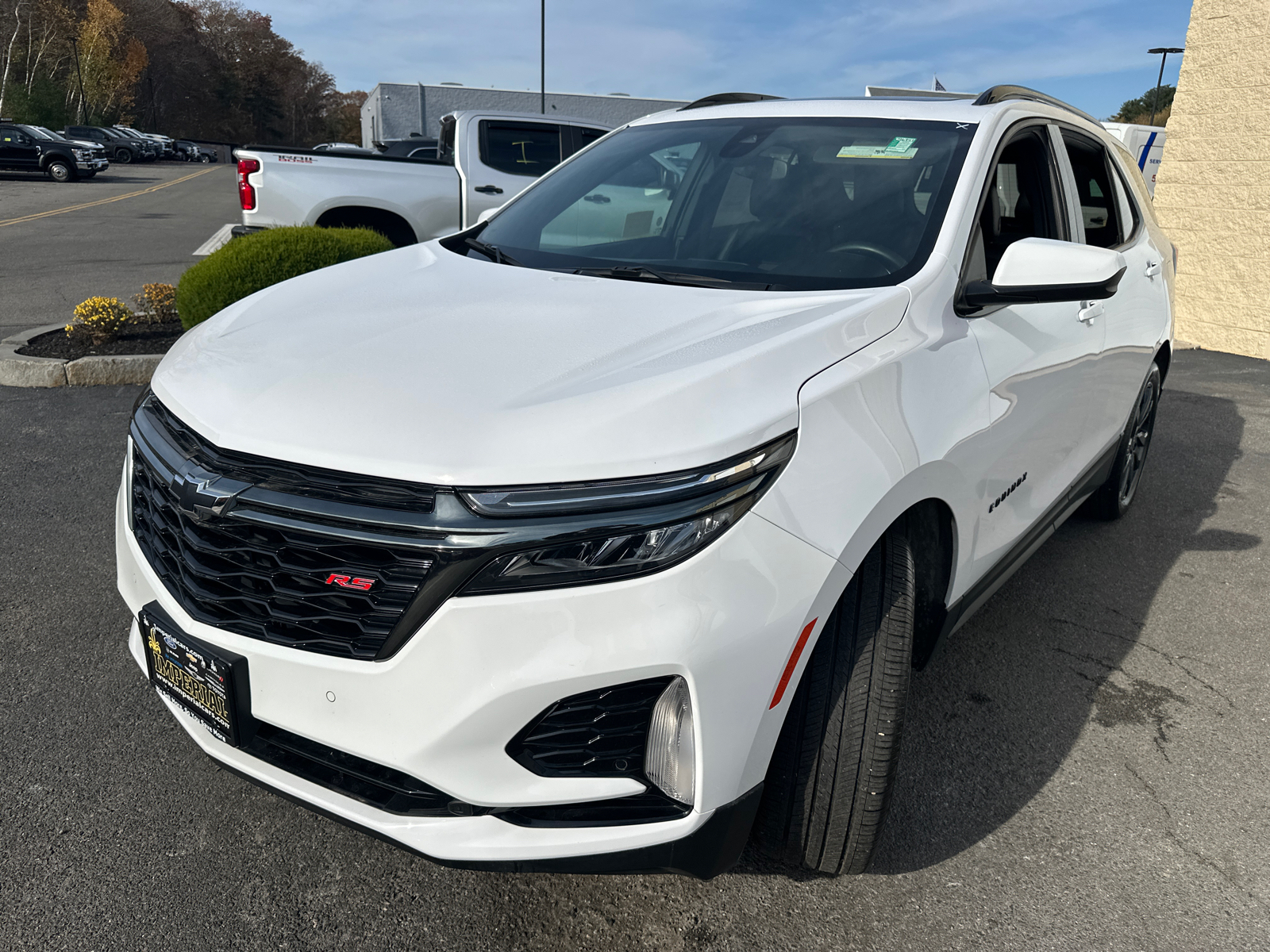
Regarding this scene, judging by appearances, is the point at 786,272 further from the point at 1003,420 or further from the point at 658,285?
the point at 1003,420

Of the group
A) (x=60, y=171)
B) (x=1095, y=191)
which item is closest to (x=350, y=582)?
(x=1095, y=191)

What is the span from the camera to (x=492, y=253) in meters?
3.02

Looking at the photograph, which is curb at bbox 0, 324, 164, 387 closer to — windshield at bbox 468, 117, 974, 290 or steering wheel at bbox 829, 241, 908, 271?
windshield at bbox 468, 117, 974, 290

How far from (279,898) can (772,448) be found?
1501 mm

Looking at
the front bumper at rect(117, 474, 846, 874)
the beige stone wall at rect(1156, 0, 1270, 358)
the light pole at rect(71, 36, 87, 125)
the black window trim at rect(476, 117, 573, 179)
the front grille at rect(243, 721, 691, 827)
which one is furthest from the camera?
the light pole at rect(71, 36, 87, 125)

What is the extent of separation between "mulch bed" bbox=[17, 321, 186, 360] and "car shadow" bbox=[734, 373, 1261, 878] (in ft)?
18.6

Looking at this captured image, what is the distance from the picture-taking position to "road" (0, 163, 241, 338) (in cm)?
961

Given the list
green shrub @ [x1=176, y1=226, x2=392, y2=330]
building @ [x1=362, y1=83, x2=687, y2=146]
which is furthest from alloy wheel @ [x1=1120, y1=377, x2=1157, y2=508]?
building @ [x1=362, y1=83, x2=687, y2=146]

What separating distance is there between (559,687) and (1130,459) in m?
3.86

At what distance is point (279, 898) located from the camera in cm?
213

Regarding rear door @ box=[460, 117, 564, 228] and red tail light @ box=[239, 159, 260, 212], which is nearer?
red tail light @ box=[239, 159, 260, 212]

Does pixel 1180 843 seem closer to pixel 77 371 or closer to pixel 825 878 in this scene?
pixel 825 878

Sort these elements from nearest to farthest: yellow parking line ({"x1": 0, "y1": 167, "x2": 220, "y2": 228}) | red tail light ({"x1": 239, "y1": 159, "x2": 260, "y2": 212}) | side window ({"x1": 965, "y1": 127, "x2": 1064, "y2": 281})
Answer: side window ({"x1": 965, "y1": 127, "x2": 1064, "y2": 281}) < red tail light ({"x1": 239, "y1": 159, "x2": 260, "y2": 212}) < yellow parking line ({"x1": 0, "y1": 167, "x2": 220, "y2": 228})

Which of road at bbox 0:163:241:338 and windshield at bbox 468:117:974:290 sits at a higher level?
windshield at bbox 468:117:974:290
